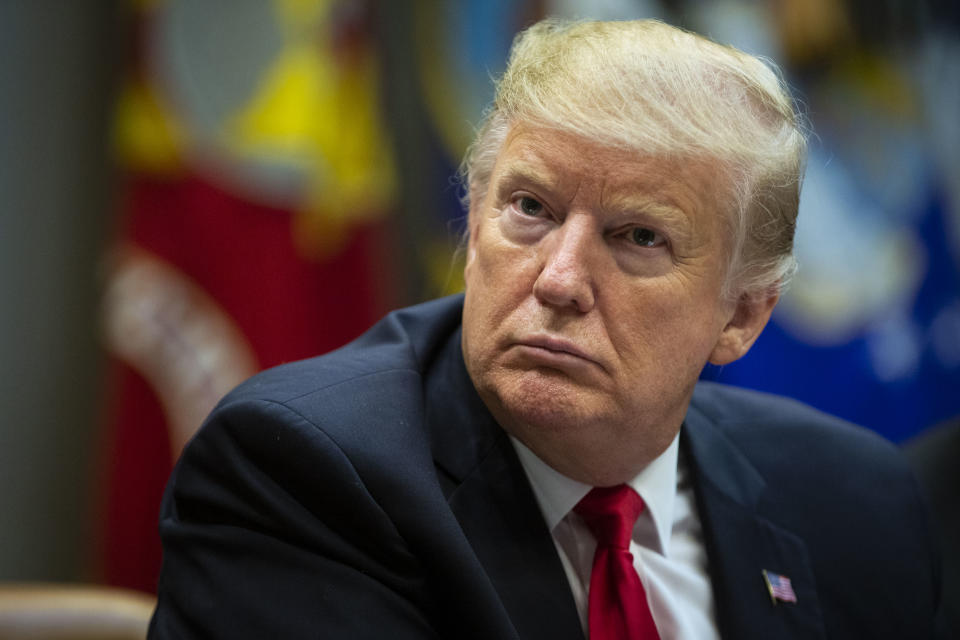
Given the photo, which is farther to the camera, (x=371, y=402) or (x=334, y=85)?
(x=334, y=85)

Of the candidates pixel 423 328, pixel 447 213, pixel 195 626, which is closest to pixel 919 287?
pixel 447 213

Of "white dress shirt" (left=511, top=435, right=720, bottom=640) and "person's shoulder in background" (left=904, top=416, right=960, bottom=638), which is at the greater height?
"white dress shirt" (left=511, top=435, right=720, bottom=640)

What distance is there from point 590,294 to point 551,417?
191mm

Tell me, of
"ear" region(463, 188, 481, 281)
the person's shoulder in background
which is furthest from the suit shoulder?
the person's shoulder in background

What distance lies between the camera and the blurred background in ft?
10.3

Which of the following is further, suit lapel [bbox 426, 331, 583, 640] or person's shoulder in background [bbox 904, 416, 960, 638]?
person's shoulder in background [bbox 904, 416, 960, 638]

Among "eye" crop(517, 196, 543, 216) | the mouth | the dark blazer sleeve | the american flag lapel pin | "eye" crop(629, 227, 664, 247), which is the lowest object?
the american flag lapel pin

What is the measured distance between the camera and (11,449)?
3246mm

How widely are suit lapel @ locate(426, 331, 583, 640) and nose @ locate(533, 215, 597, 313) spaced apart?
25 centimetres

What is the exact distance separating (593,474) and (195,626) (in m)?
0.65

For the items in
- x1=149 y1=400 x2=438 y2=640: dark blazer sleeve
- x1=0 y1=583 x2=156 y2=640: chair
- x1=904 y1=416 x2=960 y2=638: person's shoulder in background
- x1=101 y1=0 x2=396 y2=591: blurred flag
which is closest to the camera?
x1=149 y1=400 x2=438 y2=640: dark blazer sleeve

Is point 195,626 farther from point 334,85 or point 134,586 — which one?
point 334,85

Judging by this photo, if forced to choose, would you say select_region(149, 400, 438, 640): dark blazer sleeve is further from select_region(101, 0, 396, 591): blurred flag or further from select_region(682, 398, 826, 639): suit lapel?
select_region(101, 0, 396, 591): blurred flag

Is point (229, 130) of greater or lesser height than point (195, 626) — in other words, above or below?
above
